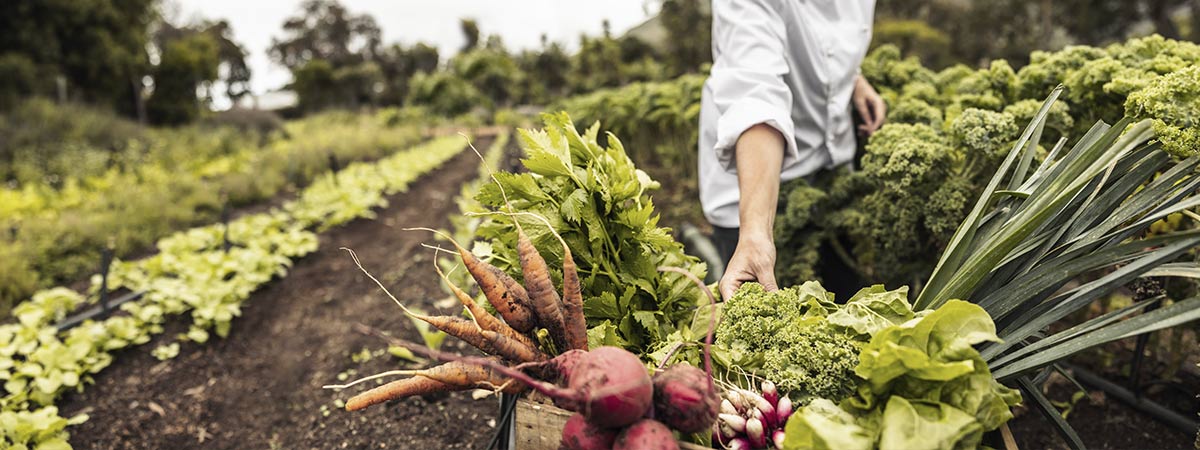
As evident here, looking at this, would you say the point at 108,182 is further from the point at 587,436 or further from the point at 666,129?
the point at 587,436

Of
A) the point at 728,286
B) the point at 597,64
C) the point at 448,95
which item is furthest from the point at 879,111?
the point at 448,95

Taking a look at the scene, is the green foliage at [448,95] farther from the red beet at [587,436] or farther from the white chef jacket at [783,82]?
the red beet at [587,436]

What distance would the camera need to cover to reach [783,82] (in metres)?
1.89

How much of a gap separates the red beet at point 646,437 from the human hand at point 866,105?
2.05 metres

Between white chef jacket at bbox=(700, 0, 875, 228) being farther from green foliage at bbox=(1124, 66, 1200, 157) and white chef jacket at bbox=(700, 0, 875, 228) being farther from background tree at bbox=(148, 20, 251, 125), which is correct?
background tree at bbox=(148, 20, 251, 125)

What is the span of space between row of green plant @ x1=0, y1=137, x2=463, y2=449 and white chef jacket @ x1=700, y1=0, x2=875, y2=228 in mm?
2574

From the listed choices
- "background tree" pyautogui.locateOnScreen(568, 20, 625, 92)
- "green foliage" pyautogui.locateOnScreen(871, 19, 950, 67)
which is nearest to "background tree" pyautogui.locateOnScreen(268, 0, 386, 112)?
"background tree" pyautogui.locateOnScreen(568, 20, 625, 92)

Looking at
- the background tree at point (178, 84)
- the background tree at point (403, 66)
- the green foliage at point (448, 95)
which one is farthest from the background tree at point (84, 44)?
the background tree at point (403, 66)

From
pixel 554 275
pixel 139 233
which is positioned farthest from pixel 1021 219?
pixel 139 233

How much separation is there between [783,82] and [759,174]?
1.22 ft

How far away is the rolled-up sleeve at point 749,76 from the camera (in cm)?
176

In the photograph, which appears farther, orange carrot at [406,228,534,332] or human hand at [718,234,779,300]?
human hand at [718,234,779,300]

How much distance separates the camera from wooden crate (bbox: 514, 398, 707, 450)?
1174 millimetres

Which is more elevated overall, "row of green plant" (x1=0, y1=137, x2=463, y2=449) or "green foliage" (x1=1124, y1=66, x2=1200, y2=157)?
"green foliage" (x1=1124, y1=66, x2=1200, y2=157)
